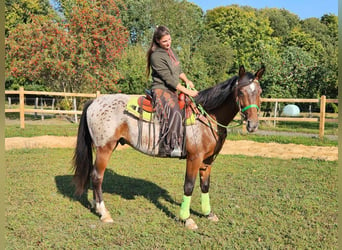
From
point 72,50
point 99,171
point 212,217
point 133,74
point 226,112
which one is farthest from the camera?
point 133,74

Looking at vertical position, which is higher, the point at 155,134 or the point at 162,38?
the point at 162,38

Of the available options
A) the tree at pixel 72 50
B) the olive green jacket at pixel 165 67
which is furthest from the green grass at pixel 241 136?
the olive green jacket at pixel 165 67

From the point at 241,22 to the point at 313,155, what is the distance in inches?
1217

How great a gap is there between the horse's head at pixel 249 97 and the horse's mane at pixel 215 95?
0.67 feet

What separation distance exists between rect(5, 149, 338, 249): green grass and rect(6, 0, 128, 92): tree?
10.5 m

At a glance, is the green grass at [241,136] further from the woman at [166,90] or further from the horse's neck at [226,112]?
the woman at [166,90]

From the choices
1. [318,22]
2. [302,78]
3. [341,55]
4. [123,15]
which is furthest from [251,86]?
[318,22]

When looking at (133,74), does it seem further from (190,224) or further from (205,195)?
(190,224)

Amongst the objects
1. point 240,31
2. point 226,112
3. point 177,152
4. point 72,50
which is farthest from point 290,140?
point 240,31

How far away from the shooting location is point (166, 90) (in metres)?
4.27

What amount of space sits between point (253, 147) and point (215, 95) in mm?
6484

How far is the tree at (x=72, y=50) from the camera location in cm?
1680

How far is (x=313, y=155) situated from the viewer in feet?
29.5

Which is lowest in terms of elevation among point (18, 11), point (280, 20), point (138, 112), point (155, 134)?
point (155, 134)
